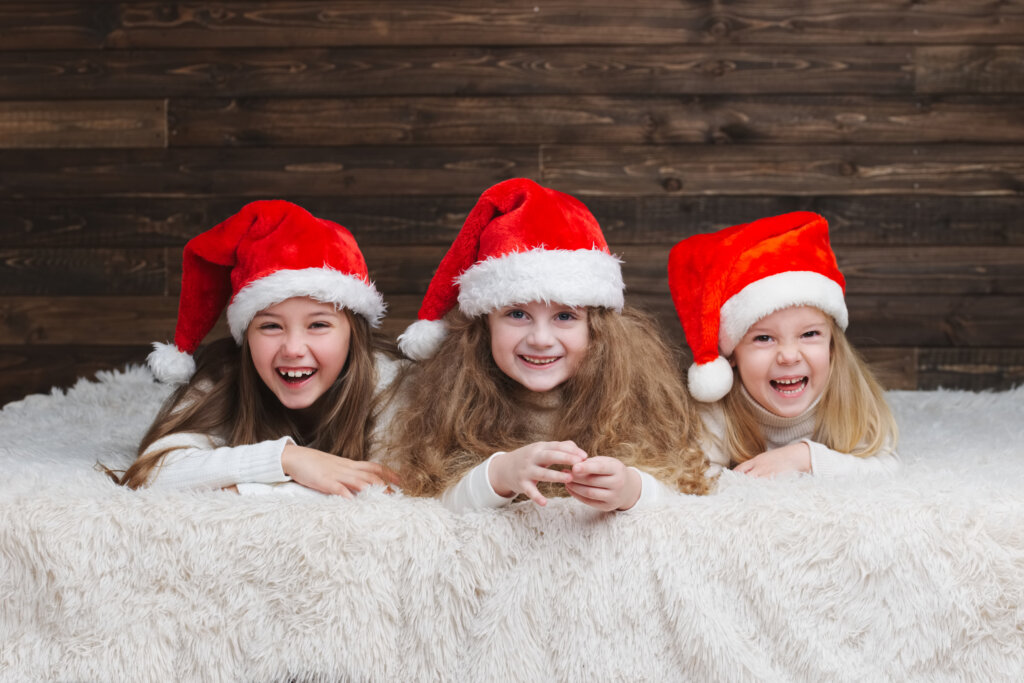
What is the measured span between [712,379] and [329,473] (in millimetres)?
617

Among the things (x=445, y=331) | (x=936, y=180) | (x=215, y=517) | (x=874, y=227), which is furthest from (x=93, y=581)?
(x=936, y=180)

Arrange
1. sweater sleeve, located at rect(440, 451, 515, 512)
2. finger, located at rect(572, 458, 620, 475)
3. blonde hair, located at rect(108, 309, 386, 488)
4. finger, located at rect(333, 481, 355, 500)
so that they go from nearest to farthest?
finger, located at rect(572, 458, 620, 475) → sweater sleeve, located at rect(440, 451, 515, 512) → finger, located at rect(333, 481, 355, 500) → blonde hair, located at rect(108, 309, 386, 488)

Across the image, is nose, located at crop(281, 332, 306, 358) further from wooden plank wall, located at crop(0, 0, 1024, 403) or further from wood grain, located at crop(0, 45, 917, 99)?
wood grain, located at crop(0, 45, 917, 99)

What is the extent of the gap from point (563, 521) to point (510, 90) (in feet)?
5.50

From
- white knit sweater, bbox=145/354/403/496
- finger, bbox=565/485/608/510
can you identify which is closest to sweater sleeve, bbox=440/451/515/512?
finger, bbox=565/485/608/510

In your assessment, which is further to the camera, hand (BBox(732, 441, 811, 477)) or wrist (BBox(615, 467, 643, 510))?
hand (BBox(732, 441, 811, 477))

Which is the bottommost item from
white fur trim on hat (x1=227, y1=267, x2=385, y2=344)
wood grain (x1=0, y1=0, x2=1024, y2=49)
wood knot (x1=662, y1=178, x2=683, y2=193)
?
white fur trim on hat (x1=227, y1=267, x2=385, y2=344)

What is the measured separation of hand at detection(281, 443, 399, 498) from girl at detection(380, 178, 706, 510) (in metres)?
0.05

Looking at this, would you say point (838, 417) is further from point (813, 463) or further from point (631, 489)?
point (631, 489)

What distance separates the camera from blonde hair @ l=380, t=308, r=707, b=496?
136 centimetres

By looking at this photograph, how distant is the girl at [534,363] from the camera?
1.35 meters

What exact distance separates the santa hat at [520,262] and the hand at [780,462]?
0.32 meters

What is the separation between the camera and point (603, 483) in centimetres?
106

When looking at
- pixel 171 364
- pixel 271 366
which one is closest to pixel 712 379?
pixel 271 366
